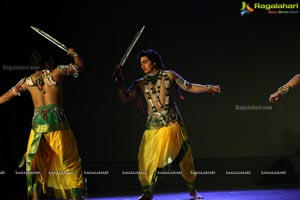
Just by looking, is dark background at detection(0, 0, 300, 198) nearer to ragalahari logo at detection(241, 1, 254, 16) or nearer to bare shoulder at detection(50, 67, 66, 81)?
ragalahari logo at detection(241, 1, 254, 16)

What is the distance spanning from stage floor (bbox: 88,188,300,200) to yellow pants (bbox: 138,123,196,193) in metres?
0.55

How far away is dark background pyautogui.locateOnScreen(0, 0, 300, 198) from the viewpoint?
574cm

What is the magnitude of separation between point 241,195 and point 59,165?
195cm

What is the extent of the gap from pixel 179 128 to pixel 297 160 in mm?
2044

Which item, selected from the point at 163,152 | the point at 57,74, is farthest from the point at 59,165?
the point at 163,152

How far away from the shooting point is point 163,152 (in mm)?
4641

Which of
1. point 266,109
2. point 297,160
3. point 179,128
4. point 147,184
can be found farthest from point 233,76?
point 147,184

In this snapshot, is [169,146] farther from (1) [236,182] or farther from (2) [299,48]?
(2) [299,48]

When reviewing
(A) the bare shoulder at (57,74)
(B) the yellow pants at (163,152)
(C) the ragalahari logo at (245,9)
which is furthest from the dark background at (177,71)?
(A) the bare shoulder at (57,74)

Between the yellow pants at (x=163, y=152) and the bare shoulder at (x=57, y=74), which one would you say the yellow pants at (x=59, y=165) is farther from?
the yellow pants at (x=163, y=152)

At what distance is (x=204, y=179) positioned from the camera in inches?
234

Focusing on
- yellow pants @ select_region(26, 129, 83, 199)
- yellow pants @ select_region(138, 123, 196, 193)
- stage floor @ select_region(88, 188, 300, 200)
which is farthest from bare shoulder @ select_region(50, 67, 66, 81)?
stage floor @ select_region(88, 188, 300, 200)

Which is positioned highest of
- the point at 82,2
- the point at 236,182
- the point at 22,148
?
the point at 82,2

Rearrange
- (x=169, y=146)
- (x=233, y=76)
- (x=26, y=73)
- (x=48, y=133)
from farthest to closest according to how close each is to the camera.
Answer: (x=233, y=76) < (x=26, y=73) < (x=169, y=146) < (x=48, y=133)
